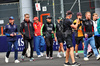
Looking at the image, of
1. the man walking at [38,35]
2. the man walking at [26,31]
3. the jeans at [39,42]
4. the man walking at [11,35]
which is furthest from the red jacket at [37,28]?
the man walking at [11,35]

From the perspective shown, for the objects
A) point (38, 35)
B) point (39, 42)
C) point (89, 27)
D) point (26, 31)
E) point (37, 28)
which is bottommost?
point (39, 42)

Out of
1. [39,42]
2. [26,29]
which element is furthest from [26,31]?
[39,42]

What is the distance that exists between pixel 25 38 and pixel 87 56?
2.56 metres

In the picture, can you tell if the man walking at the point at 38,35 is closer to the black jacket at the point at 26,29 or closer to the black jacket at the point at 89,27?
the black jacket at the point at 26,29

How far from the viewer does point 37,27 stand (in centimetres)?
1378

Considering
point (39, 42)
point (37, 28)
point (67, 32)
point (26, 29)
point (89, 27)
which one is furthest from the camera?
point (39, 42)

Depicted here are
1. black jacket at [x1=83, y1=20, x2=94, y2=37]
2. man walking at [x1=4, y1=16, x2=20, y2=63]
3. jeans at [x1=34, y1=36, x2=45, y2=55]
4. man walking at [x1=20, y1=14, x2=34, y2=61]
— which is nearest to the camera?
black jacket at [x1=83, y1=20, x2=94, y2=37]

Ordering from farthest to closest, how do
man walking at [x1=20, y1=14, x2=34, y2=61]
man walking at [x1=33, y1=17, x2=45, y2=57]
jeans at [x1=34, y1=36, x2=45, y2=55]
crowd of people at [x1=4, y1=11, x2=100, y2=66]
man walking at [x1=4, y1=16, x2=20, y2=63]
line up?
jeans at [x1=34, y1=36, x2=45, y2=55], man walking at [x1=33, y1=17, x2=45, y2=57], man walking at [x1=20, y1=14, x2=34, y2=61], man walking at [x1=4, y1=16, x2=20, y2=63], crowd of people at [x1=4, y1=11, x2=100, y2=66]

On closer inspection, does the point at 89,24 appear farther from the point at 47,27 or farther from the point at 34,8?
the point at 34,8

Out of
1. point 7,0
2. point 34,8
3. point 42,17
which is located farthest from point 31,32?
point 42,17

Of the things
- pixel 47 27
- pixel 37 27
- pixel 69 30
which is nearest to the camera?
pixel 69 30

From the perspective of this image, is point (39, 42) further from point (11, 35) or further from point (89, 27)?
point (89, 27)

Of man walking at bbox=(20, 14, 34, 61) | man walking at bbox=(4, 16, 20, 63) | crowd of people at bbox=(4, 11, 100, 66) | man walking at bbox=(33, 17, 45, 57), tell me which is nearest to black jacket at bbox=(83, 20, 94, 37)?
crowd of people at bbox=(4, 11, 100, 66)

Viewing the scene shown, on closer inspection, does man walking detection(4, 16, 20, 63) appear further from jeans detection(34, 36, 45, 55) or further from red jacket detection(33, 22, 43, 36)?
jeans detection(34, 36, 45, 55)
